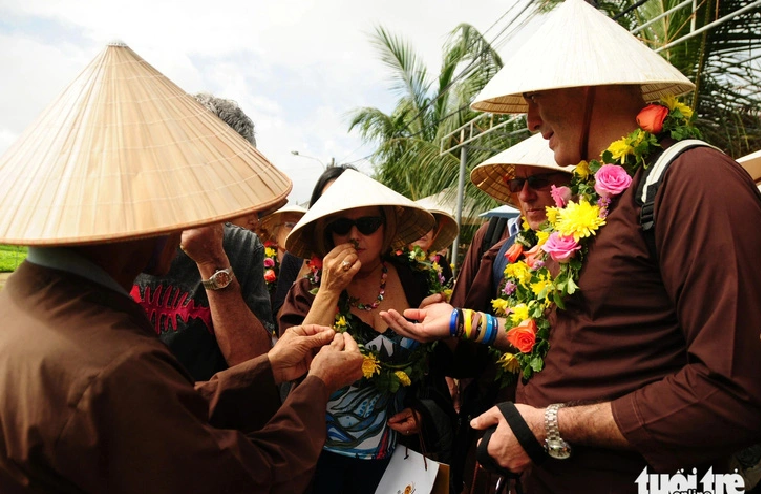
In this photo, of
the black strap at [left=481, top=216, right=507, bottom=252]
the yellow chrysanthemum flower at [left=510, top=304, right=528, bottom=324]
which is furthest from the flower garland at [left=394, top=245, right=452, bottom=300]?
the yellow chrysanthemum flower at [left=510, top=304, right=528, bottom=324]

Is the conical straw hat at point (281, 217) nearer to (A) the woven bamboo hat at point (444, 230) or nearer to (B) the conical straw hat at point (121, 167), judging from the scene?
(A) the woven bamboo hat at point (444, 230)

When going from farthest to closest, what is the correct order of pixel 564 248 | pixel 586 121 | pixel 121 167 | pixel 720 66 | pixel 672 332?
pixel 720 66 < pixel 586 121 < pixel 564 248 < pixel 672 332 < pixel 121 167

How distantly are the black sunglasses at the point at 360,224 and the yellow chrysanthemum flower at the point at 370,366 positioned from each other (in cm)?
62

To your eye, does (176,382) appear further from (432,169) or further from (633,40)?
(432,169)

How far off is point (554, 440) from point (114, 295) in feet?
4.26

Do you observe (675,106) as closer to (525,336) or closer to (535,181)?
(525,336)

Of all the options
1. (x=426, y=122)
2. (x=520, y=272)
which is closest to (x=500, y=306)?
(x=520, y=272)

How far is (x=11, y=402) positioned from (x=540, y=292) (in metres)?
1.53

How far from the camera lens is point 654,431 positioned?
4.88 feet

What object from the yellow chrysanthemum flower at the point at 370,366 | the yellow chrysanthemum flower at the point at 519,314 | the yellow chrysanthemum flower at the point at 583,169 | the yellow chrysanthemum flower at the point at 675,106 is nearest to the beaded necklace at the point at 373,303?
the yellow chrysanthemum flower at the point at 370,366

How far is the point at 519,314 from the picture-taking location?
2.07 m

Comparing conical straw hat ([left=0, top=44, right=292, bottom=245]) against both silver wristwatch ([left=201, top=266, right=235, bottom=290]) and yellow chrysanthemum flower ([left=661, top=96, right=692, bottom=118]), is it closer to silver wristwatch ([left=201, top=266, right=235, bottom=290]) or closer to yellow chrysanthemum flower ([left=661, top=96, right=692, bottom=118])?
silver wristwatch ([left=201, top=266, right=235, bottom=290])

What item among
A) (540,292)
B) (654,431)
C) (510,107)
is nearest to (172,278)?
(540,292)

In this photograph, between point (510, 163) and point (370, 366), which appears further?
point (510, 163)
